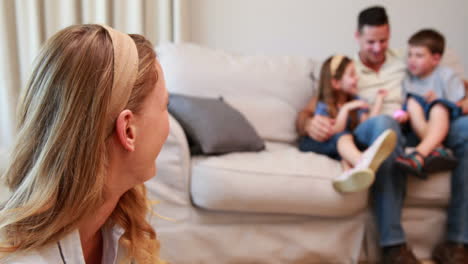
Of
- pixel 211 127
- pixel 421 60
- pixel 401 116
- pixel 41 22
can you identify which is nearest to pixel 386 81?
pixel 421 60

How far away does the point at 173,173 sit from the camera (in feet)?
5.68

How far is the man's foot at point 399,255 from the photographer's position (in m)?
1.77

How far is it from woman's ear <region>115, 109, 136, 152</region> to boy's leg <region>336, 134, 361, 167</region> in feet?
4.21

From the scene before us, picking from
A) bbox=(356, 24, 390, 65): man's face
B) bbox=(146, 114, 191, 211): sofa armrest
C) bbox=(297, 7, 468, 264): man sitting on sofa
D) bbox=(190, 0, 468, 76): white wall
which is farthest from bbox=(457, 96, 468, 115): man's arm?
bbox=(146, 114, 191, 211): sofa armrest

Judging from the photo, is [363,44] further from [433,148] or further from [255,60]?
[433,148]

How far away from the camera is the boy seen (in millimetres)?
1844

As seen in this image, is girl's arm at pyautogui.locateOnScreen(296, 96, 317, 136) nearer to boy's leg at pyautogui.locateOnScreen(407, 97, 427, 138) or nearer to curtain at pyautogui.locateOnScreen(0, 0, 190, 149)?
boy's leg at pyautogui.locateOnScreen(407, 97, 427, 138)

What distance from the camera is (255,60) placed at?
2.48 m

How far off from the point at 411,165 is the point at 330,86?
0.64 metres

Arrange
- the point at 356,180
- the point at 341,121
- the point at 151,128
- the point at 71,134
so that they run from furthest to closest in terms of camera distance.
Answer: the point at 341,121 < the point at 356,180 < the point at 151,128 < the point at 71,134

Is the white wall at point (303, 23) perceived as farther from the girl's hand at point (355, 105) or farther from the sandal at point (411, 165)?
the sandal at point (411, 165)

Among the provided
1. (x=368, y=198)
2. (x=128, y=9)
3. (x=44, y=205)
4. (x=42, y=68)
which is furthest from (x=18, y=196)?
(x=128, y=9)

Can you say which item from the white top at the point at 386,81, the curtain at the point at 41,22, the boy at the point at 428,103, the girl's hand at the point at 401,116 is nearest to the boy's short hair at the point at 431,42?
the boy at the point at 428,103

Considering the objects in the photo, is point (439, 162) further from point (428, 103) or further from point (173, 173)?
point (173, 173)
